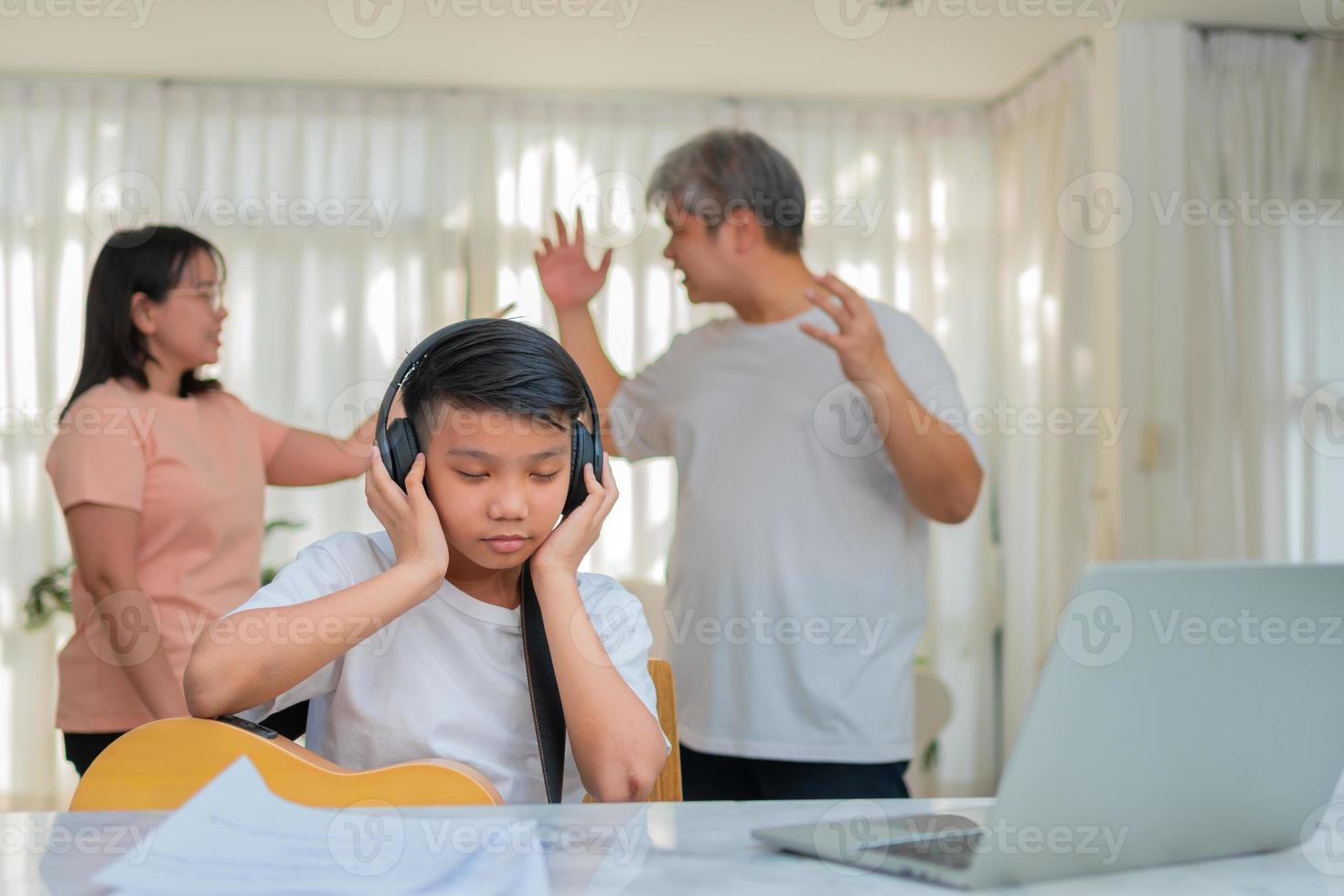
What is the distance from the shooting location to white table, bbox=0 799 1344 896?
822 mm

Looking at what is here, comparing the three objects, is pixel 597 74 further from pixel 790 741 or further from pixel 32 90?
pixel 790 741

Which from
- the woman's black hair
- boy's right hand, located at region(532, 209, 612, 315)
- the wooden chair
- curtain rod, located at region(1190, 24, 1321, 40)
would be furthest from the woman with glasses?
curtain rod, located at region(1190, 24, 1321, 40)

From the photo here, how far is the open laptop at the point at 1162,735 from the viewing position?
773 millimetres

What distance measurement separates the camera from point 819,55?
15.0 feet

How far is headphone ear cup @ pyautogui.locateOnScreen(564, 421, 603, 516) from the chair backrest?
229 millimetres

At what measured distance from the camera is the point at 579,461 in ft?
4.66

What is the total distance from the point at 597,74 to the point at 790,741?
3.47 m

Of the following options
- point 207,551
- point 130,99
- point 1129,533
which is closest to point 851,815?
point 207,551

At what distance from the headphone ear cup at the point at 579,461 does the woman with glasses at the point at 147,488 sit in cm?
76

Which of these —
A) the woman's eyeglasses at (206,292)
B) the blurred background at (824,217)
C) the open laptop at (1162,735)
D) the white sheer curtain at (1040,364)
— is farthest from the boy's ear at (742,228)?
the white sheer curtain at (1040,364)

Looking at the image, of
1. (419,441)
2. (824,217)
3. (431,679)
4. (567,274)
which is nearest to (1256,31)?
(824,217)

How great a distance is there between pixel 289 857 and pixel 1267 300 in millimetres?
4371

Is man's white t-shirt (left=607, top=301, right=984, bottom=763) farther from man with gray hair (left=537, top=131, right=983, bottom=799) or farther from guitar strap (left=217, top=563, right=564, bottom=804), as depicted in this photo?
guitar strap (left=217, top=563, right=564, bottom=804)

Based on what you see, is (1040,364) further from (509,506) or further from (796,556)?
(509,506)
